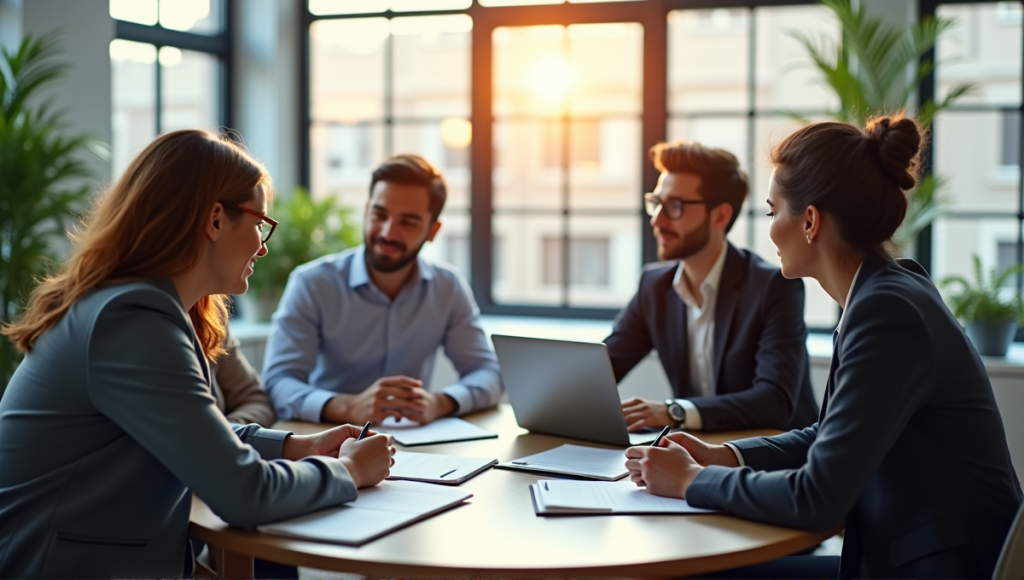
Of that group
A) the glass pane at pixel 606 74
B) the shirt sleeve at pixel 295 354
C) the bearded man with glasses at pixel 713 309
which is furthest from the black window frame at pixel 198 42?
the glass pane at pixel 606 74

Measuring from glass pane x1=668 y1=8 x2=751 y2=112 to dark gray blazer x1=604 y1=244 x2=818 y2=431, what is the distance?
7.44 m

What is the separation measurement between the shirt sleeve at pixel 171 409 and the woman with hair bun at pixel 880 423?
28.4 inches

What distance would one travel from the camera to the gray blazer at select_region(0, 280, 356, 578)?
150cm

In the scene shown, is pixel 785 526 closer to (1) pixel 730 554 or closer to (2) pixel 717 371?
(1) pixel 730 554

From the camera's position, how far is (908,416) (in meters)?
1.61

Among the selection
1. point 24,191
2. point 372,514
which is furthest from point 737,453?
point 24,191

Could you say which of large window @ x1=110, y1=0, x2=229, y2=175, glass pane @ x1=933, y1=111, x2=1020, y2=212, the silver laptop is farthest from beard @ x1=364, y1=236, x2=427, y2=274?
glass pane @ x1=933, y1=111, x2=1020, y2=212

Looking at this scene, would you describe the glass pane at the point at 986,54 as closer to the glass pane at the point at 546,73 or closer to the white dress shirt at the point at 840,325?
the glass pane at the point at 546,73

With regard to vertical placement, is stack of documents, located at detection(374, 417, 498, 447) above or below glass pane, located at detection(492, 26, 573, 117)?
below

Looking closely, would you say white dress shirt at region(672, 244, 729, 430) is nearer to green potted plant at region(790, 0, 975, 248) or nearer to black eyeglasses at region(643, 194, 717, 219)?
black eyeglasses at region(643, 194, 717, 219)

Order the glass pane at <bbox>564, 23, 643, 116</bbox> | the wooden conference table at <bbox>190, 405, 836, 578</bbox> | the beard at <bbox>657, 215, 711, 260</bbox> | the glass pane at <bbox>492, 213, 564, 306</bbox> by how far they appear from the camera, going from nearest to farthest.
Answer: the wooden conference table at <bbox>190, 405, 836, 578</bbox> < the beard at <bbox>657, 215, 711, 260</bbox> < the glass pane at <bbox>492, 213, 564, 306</bbox> < the glass pane at <bbox>564, 23, 643, 116</bbox>

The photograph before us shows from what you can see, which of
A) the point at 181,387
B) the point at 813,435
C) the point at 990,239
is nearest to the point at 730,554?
the point at 813,435

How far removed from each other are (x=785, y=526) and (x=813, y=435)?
402 millimetres

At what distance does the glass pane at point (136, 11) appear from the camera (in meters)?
4.50
